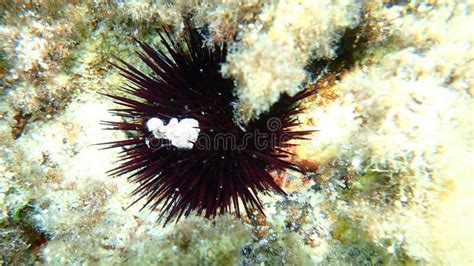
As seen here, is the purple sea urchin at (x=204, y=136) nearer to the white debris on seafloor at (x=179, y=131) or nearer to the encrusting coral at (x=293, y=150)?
the white debris on seafloor at (x=179, y=131)

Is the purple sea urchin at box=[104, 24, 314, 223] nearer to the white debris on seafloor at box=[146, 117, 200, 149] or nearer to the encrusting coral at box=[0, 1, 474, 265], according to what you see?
the white debris on seafloor at box=[146, 117, 200, 149]

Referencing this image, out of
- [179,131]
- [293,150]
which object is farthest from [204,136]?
[293,150]

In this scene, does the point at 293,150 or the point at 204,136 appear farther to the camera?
the point at 293,150

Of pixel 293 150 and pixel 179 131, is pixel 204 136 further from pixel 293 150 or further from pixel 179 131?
pixel 293 150

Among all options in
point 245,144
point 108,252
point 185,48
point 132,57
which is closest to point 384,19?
point 245,144

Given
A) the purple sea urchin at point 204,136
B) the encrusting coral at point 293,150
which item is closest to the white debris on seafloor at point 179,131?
the purple sea urchin at point 204,136

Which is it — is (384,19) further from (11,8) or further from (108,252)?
(11,8)

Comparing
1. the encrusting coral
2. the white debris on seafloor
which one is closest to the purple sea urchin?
the white debris on seafloor

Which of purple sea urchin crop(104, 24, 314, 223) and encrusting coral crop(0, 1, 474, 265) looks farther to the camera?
purple sea urchin crop(104, 24, 314, 223)
